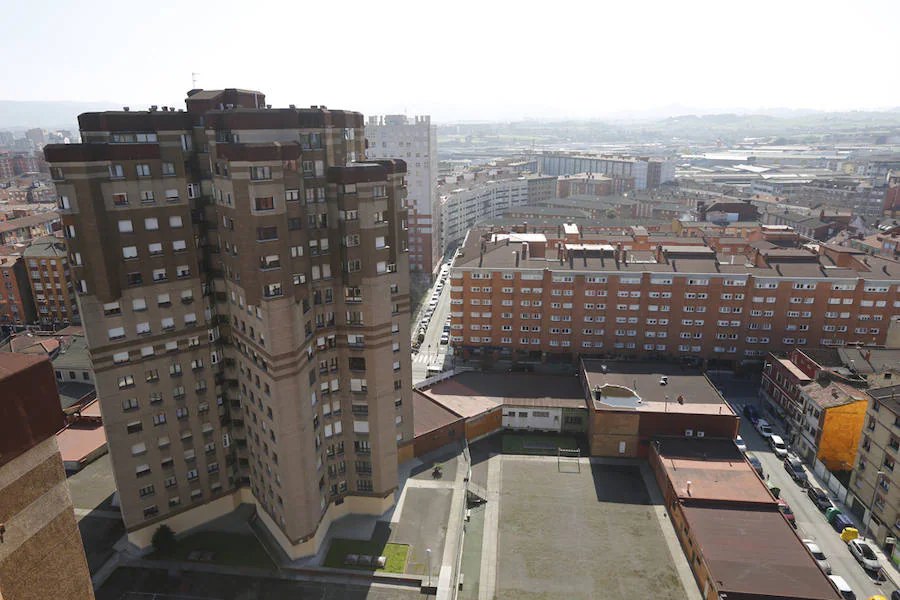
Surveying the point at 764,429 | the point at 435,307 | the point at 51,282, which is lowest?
the point at 764,429

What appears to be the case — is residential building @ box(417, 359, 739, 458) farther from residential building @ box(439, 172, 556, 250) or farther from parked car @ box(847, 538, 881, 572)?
residential building @ box(439, 172, 556, 250)

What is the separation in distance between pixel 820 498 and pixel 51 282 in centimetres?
12207

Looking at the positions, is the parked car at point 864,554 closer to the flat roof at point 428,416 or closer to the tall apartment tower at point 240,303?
the flat roof at point 428,416

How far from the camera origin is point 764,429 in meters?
72.4

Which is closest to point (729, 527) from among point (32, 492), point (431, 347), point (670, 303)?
point (670, 303)

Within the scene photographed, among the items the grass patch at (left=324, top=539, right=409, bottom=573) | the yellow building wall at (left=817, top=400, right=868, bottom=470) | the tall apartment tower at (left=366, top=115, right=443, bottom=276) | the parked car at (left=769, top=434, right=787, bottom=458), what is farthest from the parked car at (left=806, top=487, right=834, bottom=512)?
the tall apartment tower at (left=366, top=115, right=443, bottom=276)

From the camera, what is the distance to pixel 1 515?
467 inches

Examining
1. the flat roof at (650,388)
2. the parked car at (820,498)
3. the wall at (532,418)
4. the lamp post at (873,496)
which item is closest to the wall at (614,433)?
the flat roof at (650,388)

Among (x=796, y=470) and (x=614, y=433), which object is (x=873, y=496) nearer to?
(x=796, y=470)

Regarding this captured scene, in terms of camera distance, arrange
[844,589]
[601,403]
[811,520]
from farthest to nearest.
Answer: [601,403] → [811,520] → [844,589]

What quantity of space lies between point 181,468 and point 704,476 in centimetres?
4954

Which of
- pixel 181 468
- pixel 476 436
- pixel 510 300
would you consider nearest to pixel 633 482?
pixel 476 436

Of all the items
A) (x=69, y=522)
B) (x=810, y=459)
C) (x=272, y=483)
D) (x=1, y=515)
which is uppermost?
(x=1, y=515)

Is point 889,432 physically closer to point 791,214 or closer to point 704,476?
point 704,476
